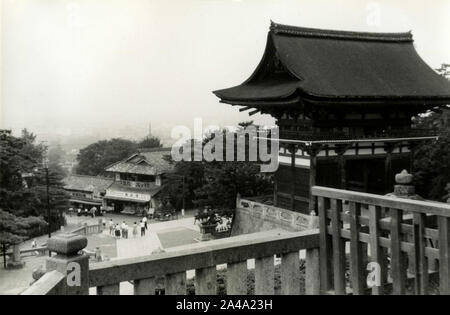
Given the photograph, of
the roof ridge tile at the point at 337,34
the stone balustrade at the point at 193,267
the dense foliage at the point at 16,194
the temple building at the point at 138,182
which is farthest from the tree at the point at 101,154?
the stone balustrade at the point at 193,267

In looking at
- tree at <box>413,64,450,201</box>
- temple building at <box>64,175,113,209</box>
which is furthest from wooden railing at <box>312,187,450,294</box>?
temple building at <box>64,175,113,209</box>

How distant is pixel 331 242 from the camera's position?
133 inches

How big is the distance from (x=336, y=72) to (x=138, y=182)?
2319cm

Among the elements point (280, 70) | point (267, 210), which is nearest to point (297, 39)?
point (280, 70)

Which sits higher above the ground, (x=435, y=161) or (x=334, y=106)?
(x=334, y=106)

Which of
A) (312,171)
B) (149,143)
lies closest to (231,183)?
(312,171)

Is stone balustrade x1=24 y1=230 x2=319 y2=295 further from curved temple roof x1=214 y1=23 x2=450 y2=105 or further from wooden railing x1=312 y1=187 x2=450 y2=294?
curved temple roof x1=214 y1=23 x2=450 y2=105

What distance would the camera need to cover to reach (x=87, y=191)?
→ 4019 cm

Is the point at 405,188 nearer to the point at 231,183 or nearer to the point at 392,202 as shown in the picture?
the point at 392,202

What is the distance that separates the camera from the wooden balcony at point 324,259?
258 cm

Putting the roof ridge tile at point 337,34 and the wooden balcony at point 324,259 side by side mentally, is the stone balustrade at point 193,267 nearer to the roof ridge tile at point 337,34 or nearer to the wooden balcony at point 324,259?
the wooden balcony at point 324,259

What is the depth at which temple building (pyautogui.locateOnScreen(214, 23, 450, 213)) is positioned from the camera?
16.1 m

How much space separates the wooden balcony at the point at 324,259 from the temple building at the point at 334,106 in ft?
39.7
